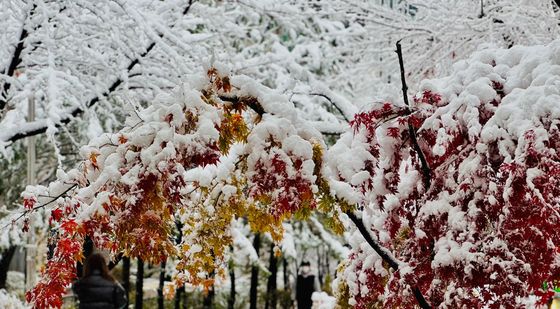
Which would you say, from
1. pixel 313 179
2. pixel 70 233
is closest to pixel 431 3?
pixel 313 179

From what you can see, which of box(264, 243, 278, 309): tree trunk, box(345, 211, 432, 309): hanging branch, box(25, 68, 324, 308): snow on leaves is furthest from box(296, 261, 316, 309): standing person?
box(25, 68, 324, 308): snow on leaves

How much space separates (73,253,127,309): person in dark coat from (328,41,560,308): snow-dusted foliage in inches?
160

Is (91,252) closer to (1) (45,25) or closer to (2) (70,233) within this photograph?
(1) (45,25)

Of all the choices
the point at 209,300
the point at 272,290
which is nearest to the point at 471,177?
the point at 209,300

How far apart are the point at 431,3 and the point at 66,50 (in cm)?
431

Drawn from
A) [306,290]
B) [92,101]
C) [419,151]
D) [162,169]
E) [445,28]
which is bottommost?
[306,290]

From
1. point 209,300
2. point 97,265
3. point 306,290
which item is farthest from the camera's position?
point 209,300

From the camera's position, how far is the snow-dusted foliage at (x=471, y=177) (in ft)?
9.64

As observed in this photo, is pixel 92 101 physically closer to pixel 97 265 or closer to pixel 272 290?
pixel 97 265

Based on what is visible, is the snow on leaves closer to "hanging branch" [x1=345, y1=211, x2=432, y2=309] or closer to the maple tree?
the maple tree

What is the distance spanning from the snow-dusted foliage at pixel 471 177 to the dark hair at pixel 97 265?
13.1 ft

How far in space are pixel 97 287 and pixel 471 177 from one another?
194 inches

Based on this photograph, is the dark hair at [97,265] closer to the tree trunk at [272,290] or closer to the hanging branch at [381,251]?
the hanging branch at [381,251]

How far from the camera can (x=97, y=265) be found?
6.90 meters
